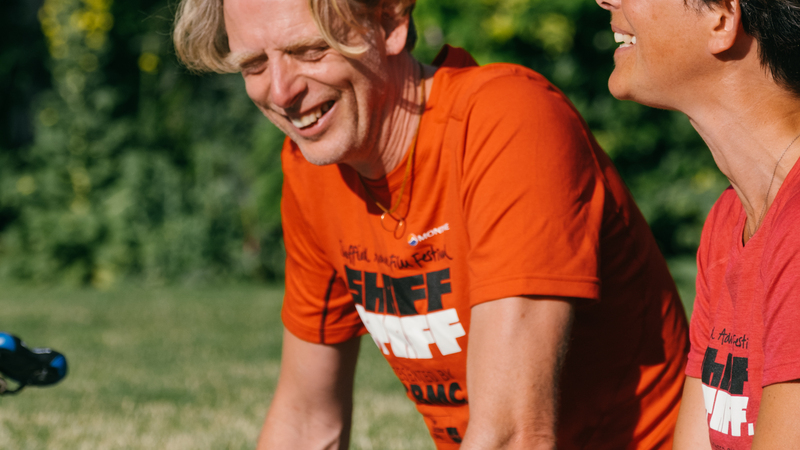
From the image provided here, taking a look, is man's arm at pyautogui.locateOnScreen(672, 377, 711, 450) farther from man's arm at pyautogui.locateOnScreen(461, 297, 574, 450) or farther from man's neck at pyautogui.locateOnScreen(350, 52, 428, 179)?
man's neck at pyautogui.locateOnScreen(350, 52, 428, 179)

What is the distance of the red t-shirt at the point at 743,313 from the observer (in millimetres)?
1222

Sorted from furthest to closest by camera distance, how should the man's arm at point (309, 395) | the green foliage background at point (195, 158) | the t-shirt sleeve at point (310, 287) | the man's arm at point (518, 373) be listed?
the green foliage background at point (195, 158) < the man's arm at point (309, 395) < the t-shirt sleeve at point (310, 287) < the man's arm at point (518, 373)

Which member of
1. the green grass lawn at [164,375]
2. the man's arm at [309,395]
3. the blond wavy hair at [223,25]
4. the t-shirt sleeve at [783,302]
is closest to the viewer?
the t-shirt sleeve at [783,302]

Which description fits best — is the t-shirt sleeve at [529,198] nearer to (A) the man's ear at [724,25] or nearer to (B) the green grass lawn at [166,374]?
(A) the man's ear at [724,25]

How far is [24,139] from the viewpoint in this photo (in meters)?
11.8

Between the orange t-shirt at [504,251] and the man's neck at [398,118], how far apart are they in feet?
0.15

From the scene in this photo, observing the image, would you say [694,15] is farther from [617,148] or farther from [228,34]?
[617,148]

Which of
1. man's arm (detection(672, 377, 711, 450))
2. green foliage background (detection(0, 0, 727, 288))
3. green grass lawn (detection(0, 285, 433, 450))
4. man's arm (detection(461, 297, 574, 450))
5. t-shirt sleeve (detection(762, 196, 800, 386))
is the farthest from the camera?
green foliage background (detection(0, 0, 727, 288))

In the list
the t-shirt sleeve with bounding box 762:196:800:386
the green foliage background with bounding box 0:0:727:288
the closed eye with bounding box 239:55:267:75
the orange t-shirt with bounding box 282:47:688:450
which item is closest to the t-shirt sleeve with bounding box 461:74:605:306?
the orange t-shirt with bounding box 282:47:688:450

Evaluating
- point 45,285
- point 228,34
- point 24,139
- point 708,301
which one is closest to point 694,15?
point 708,301

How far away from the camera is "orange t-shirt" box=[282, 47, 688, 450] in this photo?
63.3 inches

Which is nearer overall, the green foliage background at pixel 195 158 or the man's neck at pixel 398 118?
the man's neck at pixel 398 118

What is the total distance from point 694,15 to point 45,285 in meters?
8.62

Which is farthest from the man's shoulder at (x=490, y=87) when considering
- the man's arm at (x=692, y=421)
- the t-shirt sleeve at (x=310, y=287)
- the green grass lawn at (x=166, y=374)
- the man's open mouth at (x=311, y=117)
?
the green grass lawn at (x=166, y=374)
